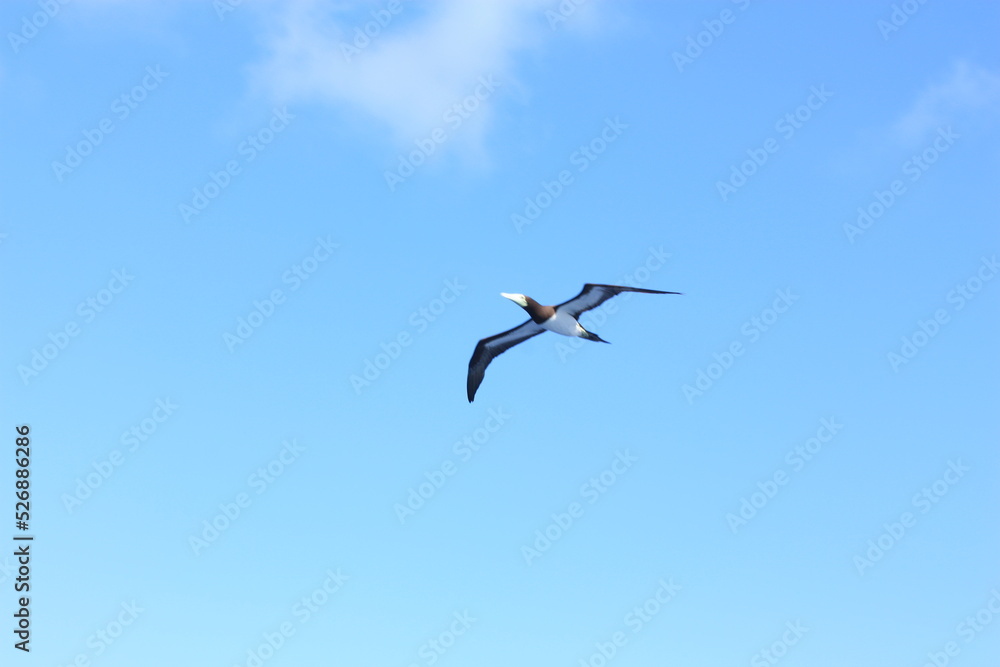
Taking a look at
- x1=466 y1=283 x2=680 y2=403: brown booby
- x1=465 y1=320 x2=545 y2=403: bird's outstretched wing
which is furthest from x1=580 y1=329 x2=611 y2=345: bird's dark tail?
x1=465 y1=320 x2=545 y2=403: bird's outstretched wing

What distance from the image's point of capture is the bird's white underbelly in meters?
28.6

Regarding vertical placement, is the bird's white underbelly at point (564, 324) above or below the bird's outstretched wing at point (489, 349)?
above

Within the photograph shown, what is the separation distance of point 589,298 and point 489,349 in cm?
476

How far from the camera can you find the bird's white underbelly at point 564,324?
93.9ft

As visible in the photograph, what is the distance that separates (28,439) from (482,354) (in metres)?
13.7

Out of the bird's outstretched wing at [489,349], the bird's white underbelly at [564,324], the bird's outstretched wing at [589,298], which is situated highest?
the bird's outstretched wing at [589,298]

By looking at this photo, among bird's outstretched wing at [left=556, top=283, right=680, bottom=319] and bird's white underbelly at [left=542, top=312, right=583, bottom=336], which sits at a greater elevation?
bird's outstretched wing at [left=556, top=283, right=680, bottom=319]

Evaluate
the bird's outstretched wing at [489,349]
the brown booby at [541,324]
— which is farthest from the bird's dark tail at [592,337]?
A: the bird's outstretched wing at [489,349]

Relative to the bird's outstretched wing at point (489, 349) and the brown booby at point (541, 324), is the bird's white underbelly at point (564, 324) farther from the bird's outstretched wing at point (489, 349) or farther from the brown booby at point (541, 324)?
the bird's outstretched wing at point (489, 349)

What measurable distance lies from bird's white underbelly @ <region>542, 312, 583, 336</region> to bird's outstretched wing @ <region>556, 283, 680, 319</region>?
0.17m

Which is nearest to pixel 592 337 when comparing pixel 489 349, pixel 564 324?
pixel 564 324

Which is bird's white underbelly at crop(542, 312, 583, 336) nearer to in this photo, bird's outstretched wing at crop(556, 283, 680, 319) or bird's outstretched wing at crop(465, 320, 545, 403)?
bird's outstretched wing at crop(556, 283, 680, 319)

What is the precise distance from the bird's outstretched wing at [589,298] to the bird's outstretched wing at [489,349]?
212cm

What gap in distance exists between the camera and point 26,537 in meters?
23.4
